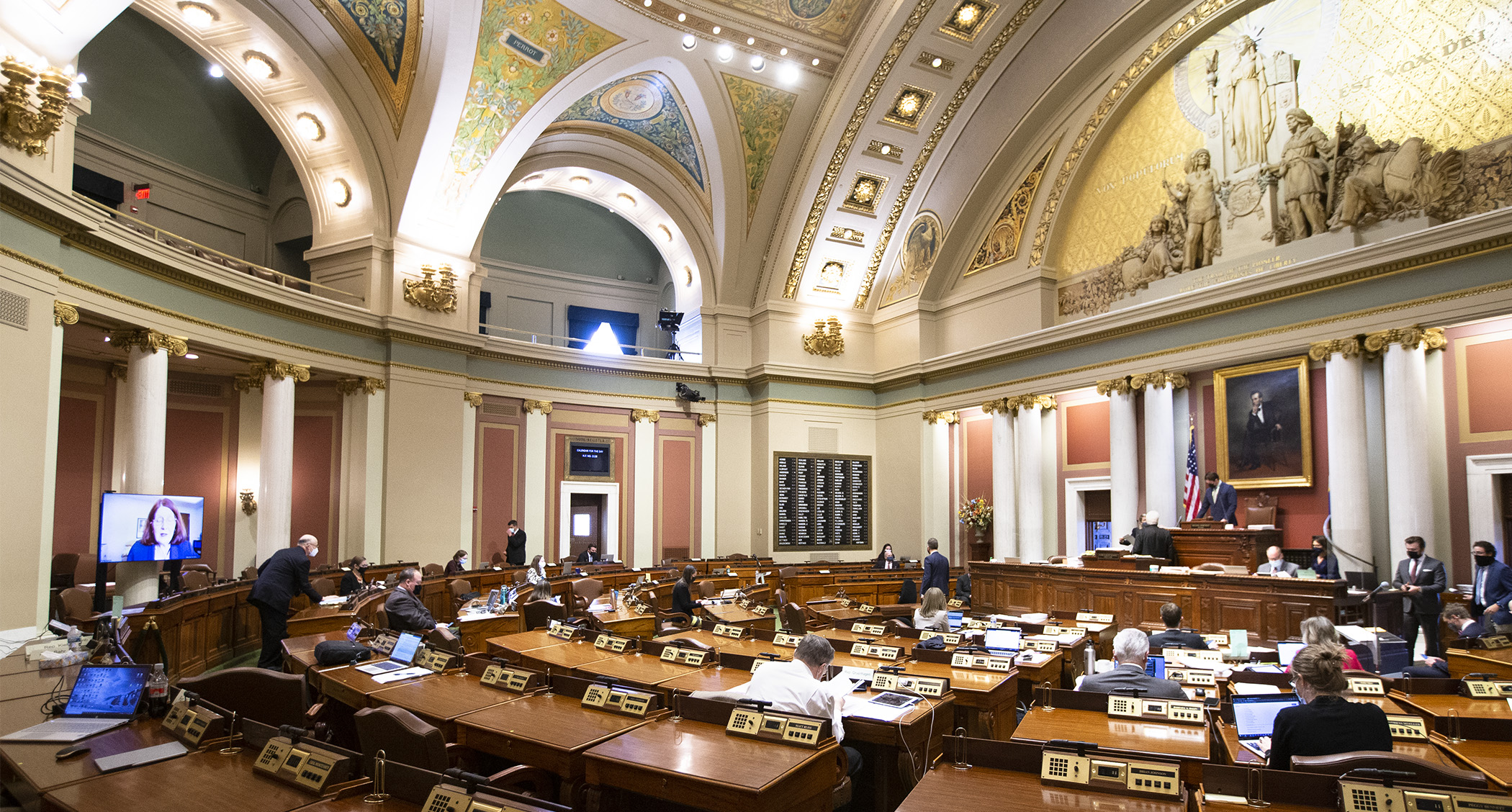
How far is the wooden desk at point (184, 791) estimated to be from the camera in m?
2.97

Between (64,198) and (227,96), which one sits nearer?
(64,198)

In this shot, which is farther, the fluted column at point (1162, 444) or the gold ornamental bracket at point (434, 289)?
the gold ornamental bracket at point (434, 289)

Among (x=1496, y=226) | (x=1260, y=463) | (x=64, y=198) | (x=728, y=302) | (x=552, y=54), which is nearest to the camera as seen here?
(x=64, y=198)

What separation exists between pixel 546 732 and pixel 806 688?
1.34 m

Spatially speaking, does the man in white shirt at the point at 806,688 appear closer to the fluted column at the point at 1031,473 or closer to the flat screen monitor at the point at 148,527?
the flat screen monitor at the point at 148,527

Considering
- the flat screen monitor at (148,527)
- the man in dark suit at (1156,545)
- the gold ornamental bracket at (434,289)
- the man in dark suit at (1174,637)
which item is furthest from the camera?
the gold ornamental bracket at (434,289)

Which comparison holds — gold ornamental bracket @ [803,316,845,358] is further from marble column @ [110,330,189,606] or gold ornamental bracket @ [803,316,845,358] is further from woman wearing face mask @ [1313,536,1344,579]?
marble column @ [110,330,189,606]

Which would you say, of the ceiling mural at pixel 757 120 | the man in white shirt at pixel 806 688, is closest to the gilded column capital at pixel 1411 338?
the man in white shirt at pixel 806 688

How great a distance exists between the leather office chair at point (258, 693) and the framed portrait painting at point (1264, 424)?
1305 cm

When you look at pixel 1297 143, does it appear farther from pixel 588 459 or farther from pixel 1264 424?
pixel 588 459

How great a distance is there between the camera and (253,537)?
14992mm

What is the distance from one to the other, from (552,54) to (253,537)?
10.1 meters

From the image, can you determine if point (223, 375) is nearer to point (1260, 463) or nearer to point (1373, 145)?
point (1260, 463)

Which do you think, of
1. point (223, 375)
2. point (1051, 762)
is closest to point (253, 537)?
point (223, 375)
